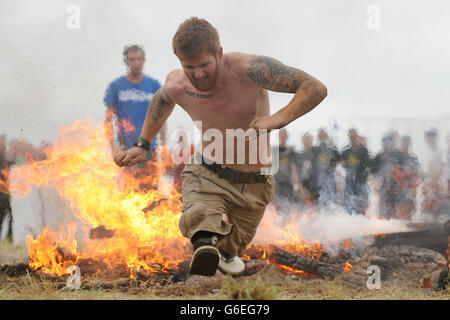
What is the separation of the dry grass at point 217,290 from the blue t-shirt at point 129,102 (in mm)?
2036

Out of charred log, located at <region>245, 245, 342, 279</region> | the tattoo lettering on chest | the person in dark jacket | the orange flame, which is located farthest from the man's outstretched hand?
the person in dark jacket

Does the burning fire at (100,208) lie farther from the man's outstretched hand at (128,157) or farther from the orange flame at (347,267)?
the orange flame at (347,267)

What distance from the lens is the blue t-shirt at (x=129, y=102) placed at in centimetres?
585

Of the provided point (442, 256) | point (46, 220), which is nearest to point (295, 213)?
point (442, 256)

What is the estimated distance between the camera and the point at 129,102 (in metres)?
5.89

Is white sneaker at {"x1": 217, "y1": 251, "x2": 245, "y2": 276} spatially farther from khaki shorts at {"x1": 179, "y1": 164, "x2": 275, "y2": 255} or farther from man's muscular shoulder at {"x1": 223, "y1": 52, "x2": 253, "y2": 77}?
man's muscular shoulder at {"x1": 223, "y1": 52, "x2": 253, "y2": 77}

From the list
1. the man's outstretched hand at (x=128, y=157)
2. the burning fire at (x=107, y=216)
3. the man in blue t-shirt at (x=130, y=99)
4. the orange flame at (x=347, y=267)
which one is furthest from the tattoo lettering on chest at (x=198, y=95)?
the orange flame at (x=347, y=267)

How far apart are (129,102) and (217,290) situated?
284 cm

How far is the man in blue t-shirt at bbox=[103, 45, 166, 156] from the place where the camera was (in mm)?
5859

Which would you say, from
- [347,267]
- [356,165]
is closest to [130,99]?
[356,165]

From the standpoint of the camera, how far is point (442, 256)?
618cm

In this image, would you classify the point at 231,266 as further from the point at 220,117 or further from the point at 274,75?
the point at 274,75
